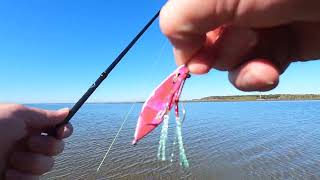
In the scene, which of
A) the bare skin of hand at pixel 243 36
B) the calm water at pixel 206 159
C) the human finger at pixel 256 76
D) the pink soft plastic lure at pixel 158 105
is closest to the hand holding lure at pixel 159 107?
the pink soft plastic lure at pixel 158 105

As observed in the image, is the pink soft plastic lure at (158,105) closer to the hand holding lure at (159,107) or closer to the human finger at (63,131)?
the hand holding lure at (159,107)

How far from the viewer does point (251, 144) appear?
23453mm

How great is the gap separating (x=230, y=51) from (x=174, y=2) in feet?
1.10

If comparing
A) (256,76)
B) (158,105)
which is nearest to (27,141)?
(158,105)

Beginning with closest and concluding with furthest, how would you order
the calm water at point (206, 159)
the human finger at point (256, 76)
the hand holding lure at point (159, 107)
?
the human finger at point (256, 76) → the hand holding lure at point (159, 107) → the calm water at point (206, 159)

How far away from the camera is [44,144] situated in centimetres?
222

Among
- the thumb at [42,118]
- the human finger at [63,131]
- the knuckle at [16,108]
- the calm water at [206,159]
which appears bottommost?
the calm water at [206,159]

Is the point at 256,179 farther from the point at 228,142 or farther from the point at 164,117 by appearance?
the point at 164,117

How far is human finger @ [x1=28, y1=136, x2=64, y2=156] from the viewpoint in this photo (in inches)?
86.9

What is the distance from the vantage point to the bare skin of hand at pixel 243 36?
1.10m

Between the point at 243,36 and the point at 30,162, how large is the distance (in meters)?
1.39

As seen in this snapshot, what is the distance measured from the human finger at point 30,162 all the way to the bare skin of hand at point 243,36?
113 cm

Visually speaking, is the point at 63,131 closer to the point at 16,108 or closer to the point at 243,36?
the point at 16,108

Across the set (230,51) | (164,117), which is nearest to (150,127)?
(164,117)
